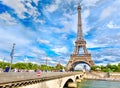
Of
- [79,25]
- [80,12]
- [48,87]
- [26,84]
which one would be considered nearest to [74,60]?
[79,25]

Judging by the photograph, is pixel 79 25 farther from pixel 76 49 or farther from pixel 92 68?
pixel 92 68

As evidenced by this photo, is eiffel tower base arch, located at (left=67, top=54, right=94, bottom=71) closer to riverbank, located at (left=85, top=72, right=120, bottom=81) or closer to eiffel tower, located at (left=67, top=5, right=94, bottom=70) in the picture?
eiffel tower, located at (left=67, top=5, right=94, bottom=70)

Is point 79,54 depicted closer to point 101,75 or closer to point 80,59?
point 80,59

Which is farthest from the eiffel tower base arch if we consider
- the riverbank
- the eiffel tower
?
the riverbank

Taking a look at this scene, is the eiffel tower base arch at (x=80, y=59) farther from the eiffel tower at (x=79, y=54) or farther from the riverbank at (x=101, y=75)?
the riverbank at (x=101, y=75)

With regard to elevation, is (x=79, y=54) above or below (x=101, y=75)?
above

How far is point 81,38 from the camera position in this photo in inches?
4405

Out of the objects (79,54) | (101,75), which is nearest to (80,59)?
(79,54)

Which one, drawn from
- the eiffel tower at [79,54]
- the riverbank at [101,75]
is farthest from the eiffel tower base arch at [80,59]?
the riverbank at [101,75]

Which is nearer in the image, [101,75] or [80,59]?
[101,75]

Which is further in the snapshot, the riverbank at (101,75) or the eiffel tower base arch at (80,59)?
the eiffel tower base arch at (80,59)

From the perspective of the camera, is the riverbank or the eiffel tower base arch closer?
the riverbank

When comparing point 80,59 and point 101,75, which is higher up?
point 80,59

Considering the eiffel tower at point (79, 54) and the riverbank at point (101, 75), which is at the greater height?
the eiffel tower at point (79, 54)
